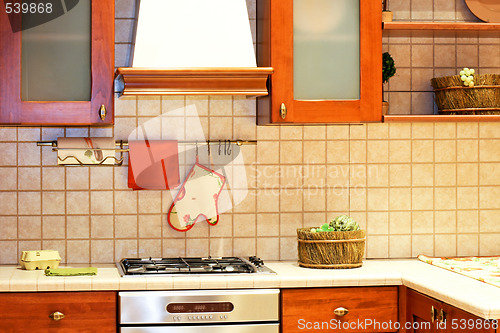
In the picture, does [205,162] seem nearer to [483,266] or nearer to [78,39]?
[78,39]

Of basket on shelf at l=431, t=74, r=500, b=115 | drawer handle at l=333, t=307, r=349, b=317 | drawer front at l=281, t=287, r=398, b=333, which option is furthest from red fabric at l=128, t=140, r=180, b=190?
basket on shelf at l=431, t=74, r=500, b=115

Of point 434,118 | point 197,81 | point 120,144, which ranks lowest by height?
point 120,144

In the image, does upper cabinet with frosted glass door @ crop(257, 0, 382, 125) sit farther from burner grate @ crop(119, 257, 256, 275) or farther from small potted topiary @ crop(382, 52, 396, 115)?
burner grate @ crop(119, 257, 256, 275)

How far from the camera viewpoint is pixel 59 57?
2.80 metres

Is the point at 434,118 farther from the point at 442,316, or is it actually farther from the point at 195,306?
the point at 195,306

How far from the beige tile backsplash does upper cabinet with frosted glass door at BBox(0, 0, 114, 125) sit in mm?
319

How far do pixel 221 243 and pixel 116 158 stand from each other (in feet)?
2.04

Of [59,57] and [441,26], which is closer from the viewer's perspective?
[59,57]

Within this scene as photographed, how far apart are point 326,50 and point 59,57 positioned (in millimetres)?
1115

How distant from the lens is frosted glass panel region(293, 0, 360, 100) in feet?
9.53

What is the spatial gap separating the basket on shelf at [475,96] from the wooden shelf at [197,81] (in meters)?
0.84

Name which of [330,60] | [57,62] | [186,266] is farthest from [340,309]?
[57,62]

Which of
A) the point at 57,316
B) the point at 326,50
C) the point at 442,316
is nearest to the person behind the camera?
the point at 442,316

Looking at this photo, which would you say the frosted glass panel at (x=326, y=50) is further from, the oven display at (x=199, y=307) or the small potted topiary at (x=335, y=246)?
the oven display at (x=199, y=307)
